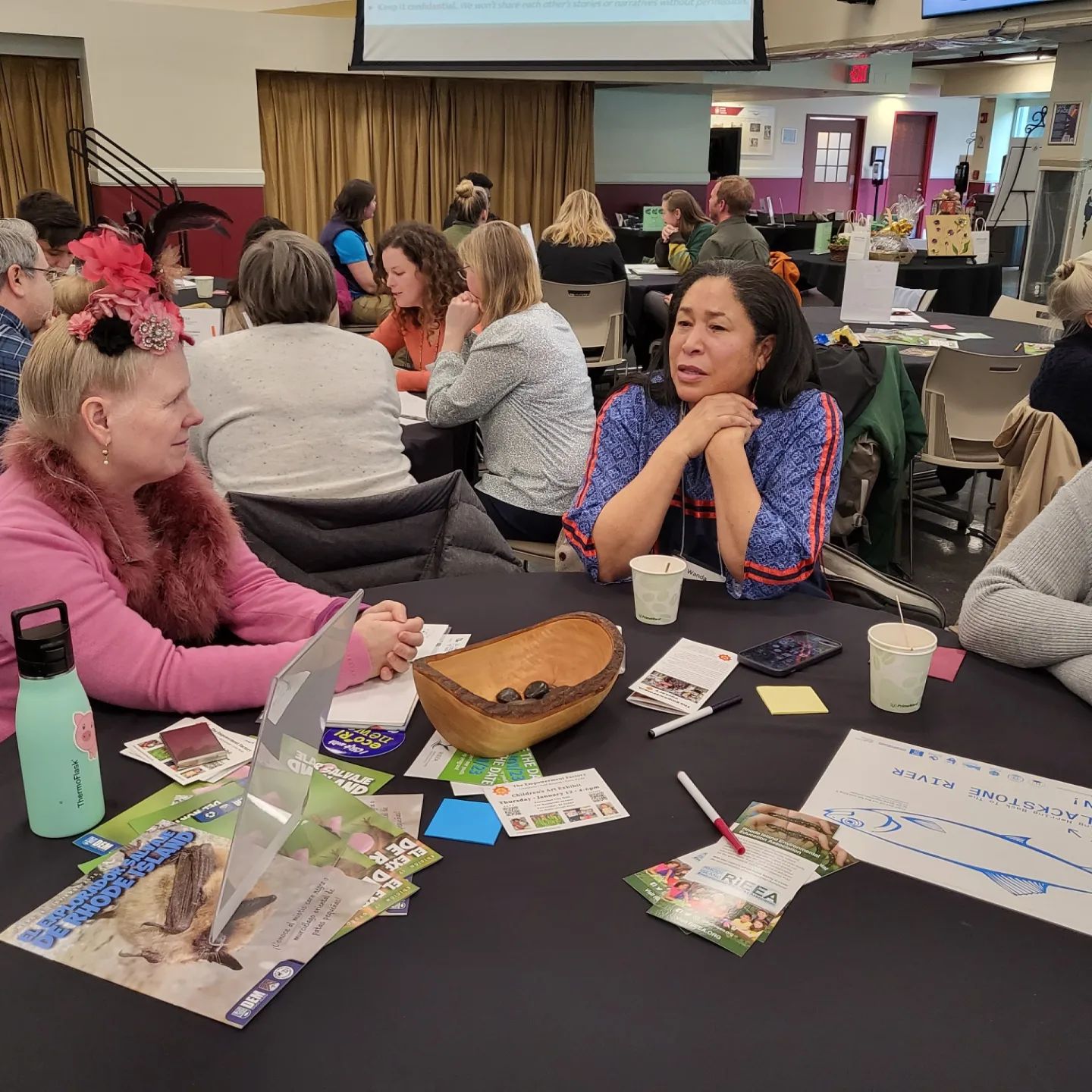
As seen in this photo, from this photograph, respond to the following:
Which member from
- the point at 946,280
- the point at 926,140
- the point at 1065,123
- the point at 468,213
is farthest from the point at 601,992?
the point at 926,140

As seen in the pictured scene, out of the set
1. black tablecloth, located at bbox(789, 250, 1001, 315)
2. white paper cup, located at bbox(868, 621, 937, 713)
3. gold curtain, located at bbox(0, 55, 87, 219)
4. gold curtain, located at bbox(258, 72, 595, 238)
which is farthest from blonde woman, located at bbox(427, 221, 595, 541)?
gold curtain, located at bbox(258, 72, 595, 238)

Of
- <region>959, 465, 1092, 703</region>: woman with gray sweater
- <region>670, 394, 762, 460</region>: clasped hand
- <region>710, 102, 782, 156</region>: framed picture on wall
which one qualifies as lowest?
<region>959, 465, 1092, 703</region>: woman with gray sweater

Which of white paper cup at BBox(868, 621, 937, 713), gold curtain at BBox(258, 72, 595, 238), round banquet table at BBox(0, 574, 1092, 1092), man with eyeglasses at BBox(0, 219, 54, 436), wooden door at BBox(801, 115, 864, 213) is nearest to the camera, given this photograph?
round banquet table at BBox(0, 574, 1092, 1092)

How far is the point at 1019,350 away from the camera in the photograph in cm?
423

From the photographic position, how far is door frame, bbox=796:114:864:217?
13867 millimetres

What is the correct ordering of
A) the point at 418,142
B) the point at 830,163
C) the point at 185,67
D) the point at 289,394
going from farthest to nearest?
the point at 830,163
the point at 418,142
the point at 185,67
the point at 289,394

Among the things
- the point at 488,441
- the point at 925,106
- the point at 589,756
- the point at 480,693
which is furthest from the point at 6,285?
the point at 925,106

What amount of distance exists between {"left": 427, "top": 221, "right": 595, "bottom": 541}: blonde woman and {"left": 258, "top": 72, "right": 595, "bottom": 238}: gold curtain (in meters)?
6.52

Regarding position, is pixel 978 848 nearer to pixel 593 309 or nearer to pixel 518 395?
pixel 518 395

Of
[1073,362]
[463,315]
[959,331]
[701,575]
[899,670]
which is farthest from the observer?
[959,331]

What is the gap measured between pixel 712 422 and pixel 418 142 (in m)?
8.51

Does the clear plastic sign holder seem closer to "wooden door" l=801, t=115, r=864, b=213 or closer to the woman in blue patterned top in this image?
the woman in blue patterned top

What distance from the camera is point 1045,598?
1452mm

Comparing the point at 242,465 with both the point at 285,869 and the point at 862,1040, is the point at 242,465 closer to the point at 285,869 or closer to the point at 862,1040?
the point at 285,869
